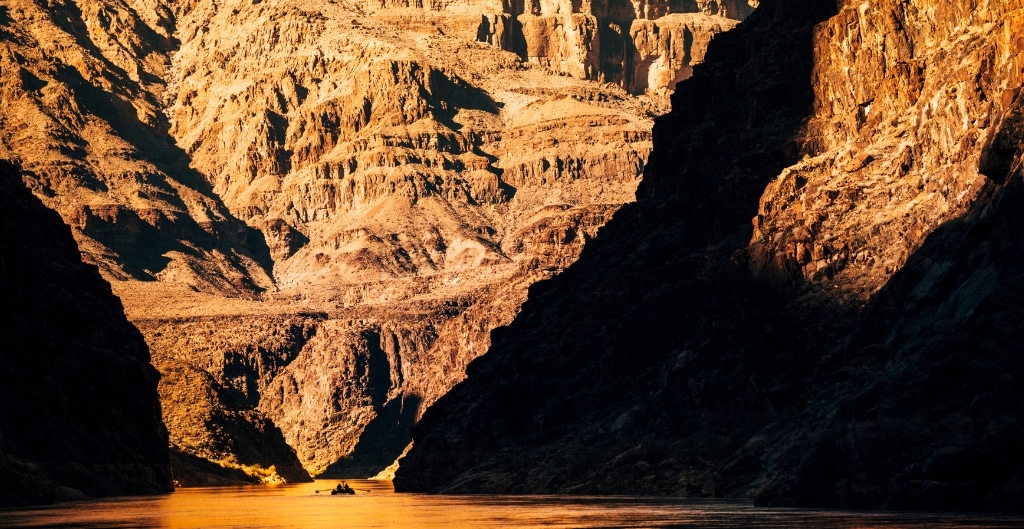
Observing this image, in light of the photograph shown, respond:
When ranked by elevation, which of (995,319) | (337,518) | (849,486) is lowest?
(337,518)

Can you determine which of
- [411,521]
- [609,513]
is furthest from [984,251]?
[411,521]

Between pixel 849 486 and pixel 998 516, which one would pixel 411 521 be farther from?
pixel 998 516

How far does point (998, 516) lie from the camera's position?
146 m

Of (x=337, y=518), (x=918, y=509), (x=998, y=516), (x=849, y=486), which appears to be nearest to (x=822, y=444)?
(x=849, y=486)

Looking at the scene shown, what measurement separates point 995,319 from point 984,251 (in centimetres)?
2256

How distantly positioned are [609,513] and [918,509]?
42241 mm

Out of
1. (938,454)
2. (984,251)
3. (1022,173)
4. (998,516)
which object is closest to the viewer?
(998,516)

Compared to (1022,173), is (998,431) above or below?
below

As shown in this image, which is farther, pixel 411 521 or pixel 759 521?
pixel 411 521

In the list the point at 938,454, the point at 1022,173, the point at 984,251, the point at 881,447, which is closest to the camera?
the point at 938,454

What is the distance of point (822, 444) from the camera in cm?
17588

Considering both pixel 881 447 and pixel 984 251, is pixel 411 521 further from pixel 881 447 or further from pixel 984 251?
pixel 984 251

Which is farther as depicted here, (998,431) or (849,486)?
(849,486)

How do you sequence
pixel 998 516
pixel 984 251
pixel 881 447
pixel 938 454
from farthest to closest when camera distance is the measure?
pixel 984 251 → pixel 881 447 → pixel 938 454 → pixel 998 516
